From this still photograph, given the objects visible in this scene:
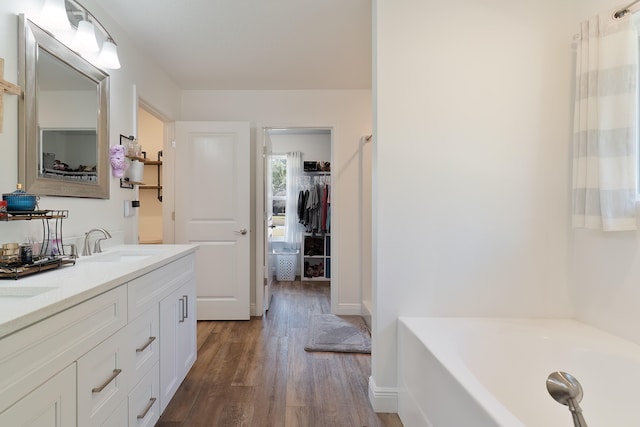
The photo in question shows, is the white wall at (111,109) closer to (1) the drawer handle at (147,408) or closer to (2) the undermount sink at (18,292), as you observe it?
A: (2) the undermount sink at (18,292)

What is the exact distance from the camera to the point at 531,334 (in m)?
1.42

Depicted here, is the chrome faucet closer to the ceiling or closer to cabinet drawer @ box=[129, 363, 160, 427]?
cabinet drawer @ box=[129, 363, 160, 427]

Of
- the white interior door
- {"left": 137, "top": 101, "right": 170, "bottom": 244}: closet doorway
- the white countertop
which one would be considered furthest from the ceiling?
the white countertop

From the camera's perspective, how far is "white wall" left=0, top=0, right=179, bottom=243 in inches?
49.8

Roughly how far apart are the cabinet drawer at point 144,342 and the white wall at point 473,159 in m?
1.16

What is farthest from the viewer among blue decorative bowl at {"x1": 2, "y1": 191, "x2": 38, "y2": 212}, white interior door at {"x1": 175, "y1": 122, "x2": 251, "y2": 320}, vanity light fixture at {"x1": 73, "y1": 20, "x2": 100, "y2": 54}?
white interior door at {"x1": 175, "y1": 122, "x2": 251, "y2": 320}

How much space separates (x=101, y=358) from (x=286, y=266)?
3598mm

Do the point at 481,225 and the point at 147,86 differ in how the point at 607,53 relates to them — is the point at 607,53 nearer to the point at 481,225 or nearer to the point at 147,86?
the point at 481,225

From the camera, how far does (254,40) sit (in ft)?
7.20

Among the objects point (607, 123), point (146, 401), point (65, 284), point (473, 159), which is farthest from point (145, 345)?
point (607, 123)

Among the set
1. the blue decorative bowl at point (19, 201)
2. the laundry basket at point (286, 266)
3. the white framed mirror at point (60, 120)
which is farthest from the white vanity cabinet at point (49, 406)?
the laundry basket at point (286, 266)

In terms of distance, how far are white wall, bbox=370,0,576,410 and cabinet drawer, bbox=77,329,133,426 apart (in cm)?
122

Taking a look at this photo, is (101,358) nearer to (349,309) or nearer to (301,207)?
(349,309)

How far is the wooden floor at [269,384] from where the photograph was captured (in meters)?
1.55
